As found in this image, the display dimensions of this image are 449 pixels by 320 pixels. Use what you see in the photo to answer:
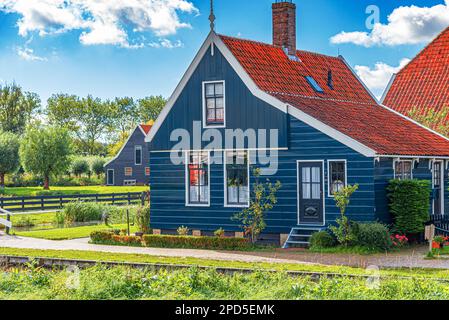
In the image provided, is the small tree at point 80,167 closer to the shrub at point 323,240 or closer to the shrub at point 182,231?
the shrub at point 182,231

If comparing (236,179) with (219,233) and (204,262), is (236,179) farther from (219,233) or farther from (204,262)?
(204,262)

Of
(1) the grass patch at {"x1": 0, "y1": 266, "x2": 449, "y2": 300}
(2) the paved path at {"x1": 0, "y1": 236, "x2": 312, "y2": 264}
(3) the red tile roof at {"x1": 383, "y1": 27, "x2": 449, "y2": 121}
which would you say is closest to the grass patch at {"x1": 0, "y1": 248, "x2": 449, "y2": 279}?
(2) the paved path at {"x1": 0, "y1": 236, "x2": 312, "y2": 264}

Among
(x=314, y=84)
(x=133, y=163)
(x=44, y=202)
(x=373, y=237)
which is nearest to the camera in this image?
(x=373, y=237)

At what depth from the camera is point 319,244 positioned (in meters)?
24.6

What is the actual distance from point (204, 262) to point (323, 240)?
4806 mm

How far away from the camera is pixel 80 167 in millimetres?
89062

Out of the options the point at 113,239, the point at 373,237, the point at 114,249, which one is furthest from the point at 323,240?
the point at 113,239

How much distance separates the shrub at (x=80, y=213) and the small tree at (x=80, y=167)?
5049 cm

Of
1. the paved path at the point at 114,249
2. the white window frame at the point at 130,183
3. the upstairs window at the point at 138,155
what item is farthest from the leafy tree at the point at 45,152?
the paved path at the point at 114,249
